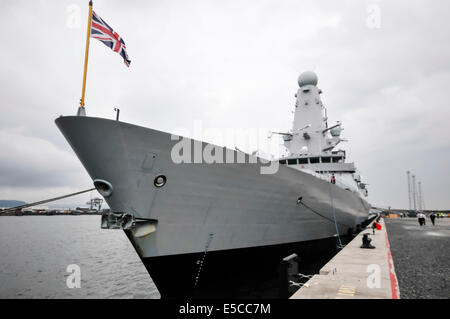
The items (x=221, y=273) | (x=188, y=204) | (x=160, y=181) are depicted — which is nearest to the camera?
(x=160, y=181)

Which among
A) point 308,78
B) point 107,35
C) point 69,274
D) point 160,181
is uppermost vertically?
point 308,78

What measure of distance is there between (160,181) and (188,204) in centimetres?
85

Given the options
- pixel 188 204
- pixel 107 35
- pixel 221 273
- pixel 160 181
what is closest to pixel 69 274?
pixel 221 273

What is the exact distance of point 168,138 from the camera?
506 centimetres

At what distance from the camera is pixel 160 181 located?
16.8 ft

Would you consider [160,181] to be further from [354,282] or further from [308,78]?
[308,78]

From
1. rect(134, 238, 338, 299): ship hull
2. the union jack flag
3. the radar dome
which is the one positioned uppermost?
the radar dome

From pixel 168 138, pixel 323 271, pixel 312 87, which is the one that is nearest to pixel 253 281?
pixel 323 271

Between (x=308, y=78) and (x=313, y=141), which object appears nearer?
(x=313, y=141)

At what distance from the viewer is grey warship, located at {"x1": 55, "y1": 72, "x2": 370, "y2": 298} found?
480cm

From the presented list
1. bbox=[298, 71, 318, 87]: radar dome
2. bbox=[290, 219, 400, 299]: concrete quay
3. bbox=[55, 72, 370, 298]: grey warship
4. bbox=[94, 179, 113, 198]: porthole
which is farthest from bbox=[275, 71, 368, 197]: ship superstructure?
bbox=[94, 179, 113, 198]: porthole

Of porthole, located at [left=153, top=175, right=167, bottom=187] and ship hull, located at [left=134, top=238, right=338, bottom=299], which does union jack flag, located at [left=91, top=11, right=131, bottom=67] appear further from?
ship hull, located at [left=134, top=238, right=338, bottom=299]

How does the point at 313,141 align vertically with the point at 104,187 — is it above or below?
above

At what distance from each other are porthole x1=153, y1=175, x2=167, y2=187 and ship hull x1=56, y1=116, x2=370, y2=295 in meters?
0.08
